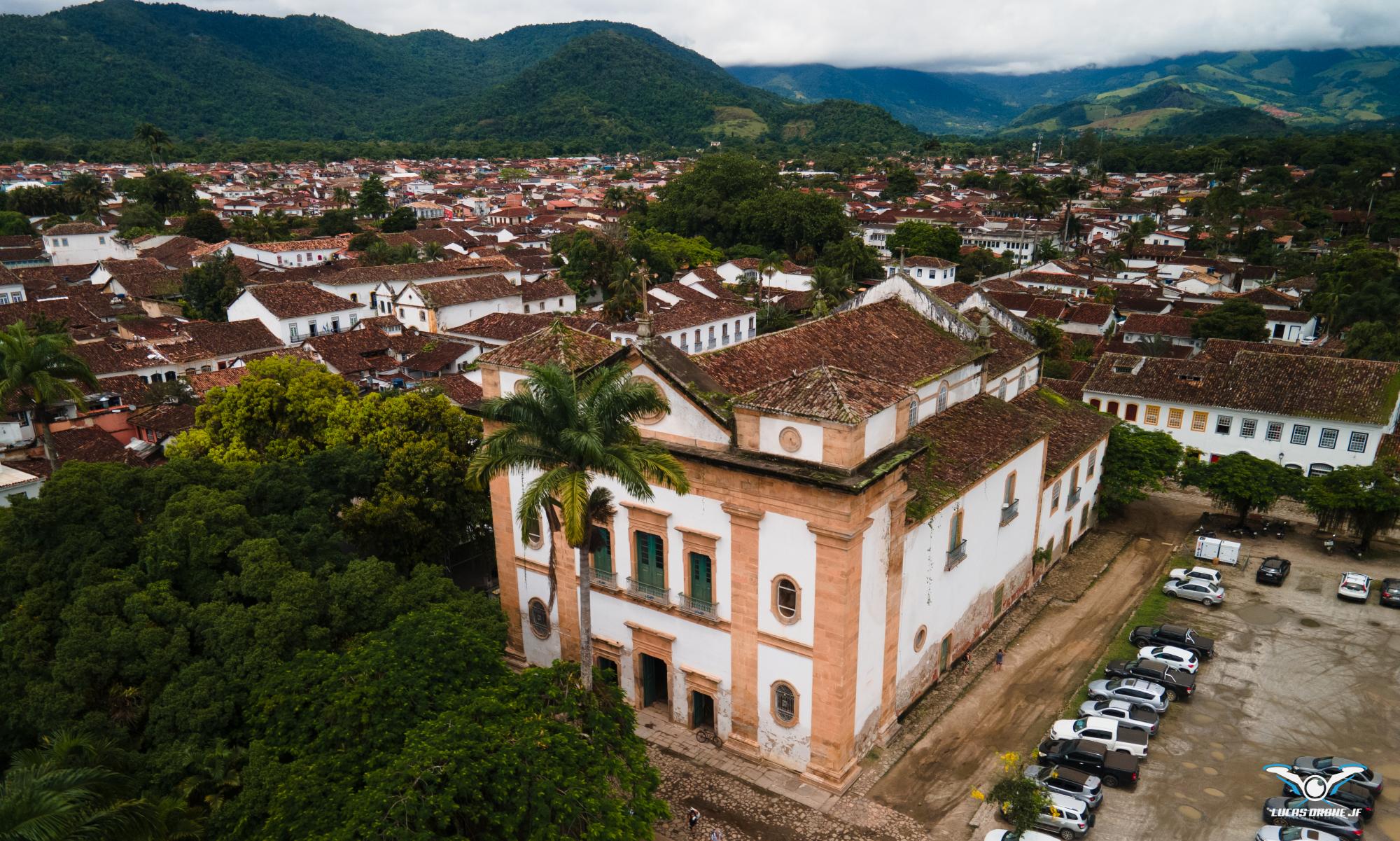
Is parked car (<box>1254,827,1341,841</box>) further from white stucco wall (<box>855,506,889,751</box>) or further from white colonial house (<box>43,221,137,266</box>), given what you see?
white colonial house (<box>43,221,137,266</box>)

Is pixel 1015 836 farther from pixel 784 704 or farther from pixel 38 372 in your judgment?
pixel 38 372

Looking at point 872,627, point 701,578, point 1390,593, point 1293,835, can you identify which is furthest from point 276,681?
point 1390,593

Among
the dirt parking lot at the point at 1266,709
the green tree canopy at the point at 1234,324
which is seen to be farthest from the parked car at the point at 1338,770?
the green tree canopy at the point at 1234,324

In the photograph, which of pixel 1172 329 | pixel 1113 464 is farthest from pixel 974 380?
pixel 1172 329

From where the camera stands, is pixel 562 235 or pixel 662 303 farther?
pixel 562 235

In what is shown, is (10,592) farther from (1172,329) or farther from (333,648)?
(1172,329)

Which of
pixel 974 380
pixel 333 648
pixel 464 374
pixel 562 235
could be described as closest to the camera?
pixel 333 648
